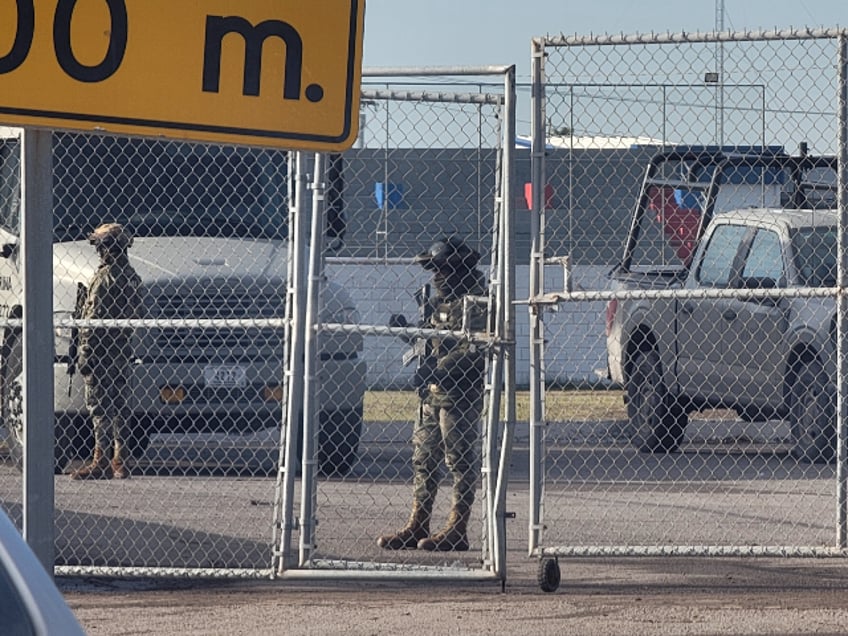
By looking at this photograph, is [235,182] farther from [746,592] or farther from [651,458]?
[746,592]

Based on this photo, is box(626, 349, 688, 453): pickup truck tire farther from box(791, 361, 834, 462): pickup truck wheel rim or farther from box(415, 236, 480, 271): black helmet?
box(415, 236, 480, 271): black helmet

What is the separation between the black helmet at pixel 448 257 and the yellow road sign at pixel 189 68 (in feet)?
12.7

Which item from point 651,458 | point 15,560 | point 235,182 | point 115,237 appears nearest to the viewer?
point 15,560

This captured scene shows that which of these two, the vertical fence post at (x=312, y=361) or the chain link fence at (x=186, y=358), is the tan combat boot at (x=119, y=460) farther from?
the vertical fence post at (x=312, y=361)

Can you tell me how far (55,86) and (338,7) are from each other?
0.77 meters

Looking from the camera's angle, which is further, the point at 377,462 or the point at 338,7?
the point at 377,462

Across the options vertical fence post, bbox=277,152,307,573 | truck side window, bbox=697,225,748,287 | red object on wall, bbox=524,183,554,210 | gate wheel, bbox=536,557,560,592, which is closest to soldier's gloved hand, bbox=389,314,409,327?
vertical fence post, bbox=277,152,307,573

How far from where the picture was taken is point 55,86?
372cm

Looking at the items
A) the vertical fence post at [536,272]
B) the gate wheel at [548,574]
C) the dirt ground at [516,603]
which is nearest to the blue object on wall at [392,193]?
the vertical fence post at [536,272]

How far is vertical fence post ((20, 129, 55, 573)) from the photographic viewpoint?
3.72 metres

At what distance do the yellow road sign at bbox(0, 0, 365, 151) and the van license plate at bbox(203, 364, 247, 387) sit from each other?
21.6 ft

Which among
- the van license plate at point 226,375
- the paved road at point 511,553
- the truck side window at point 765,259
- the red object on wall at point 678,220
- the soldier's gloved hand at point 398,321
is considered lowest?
the paved road at point 511,553

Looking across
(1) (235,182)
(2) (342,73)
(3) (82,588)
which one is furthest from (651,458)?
(2) (342,73)

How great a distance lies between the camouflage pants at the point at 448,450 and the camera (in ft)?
25.9
